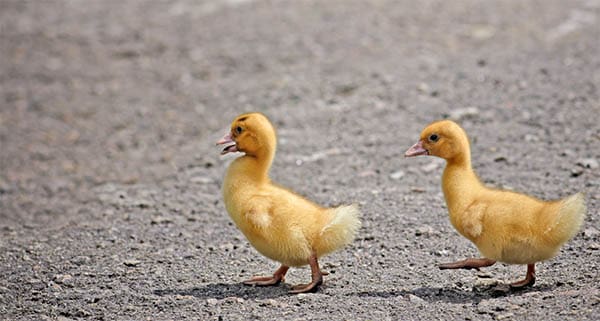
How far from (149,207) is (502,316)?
12.1 feet

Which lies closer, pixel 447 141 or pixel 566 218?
pixel 566 218

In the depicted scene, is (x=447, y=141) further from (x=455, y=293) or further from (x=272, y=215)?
(x=272, y=215)

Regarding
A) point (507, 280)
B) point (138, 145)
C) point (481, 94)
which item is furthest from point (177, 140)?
point (507, 280)

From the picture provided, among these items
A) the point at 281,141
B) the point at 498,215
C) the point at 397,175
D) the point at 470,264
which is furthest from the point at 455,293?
the point at 281,141

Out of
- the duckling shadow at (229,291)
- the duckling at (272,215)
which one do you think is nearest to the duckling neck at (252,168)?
the duckling at (272,215)

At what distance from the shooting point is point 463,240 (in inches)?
247

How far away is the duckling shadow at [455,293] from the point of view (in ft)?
17.1

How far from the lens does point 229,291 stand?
550 cm

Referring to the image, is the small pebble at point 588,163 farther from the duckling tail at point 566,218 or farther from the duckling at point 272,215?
the duckling at point 272,215

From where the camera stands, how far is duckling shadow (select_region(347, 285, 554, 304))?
5.21 m

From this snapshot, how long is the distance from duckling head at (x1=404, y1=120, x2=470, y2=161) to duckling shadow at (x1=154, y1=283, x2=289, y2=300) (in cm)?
126

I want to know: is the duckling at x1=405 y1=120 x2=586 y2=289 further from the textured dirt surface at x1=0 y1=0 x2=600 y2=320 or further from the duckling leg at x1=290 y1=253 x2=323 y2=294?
the duckling leg at x1=290 y1=253 x2=323 y2=294

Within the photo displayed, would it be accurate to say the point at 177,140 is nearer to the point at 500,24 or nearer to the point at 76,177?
the point at 76,177

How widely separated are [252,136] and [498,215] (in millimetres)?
1540
